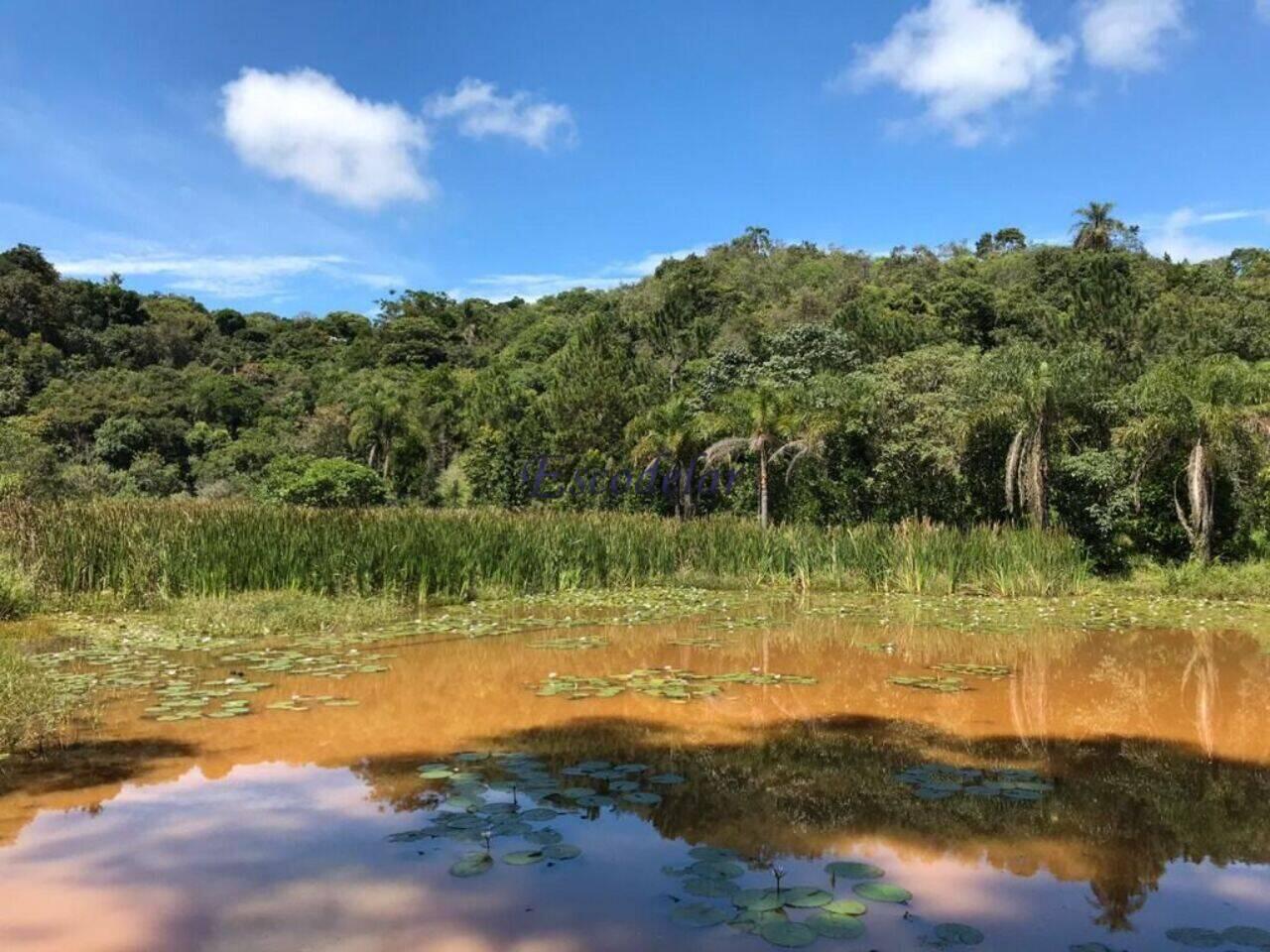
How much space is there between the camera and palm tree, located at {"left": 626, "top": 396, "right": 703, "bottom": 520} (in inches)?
807

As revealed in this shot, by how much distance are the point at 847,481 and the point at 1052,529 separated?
16.3 ft

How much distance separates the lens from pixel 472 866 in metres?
3.36

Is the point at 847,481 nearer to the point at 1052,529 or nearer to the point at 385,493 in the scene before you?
the point at 1052,529

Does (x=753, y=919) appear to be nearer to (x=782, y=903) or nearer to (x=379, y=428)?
(x=782, y=903)

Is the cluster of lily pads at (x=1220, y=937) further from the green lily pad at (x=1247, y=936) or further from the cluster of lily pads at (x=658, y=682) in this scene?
the cluster of lily pads at (x=658, y=682)

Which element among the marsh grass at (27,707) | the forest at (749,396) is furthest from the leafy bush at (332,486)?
the marsh grass at (27,707)

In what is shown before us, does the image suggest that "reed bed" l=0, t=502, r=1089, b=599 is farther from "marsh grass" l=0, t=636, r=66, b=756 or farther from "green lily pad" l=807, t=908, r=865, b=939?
"green lily pad" l=807, t=908, r=865, b=939

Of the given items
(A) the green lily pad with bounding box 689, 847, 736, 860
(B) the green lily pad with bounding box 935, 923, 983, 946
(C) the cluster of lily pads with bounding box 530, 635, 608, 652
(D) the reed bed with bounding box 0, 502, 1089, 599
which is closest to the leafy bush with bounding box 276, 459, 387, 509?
(D) the reed bed with bounding box 0, 502, 1089, 599

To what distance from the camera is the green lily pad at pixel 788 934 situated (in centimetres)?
279

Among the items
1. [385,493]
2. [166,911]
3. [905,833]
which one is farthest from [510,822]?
[385,493]

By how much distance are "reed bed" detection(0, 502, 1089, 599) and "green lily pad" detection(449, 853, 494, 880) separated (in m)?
8.02

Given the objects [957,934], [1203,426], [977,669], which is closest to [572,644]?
[977,669]

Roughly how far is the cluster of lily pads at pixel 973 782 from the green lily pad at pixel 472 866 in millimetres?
2128

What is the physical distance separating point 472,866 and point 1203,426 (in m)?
14.1
